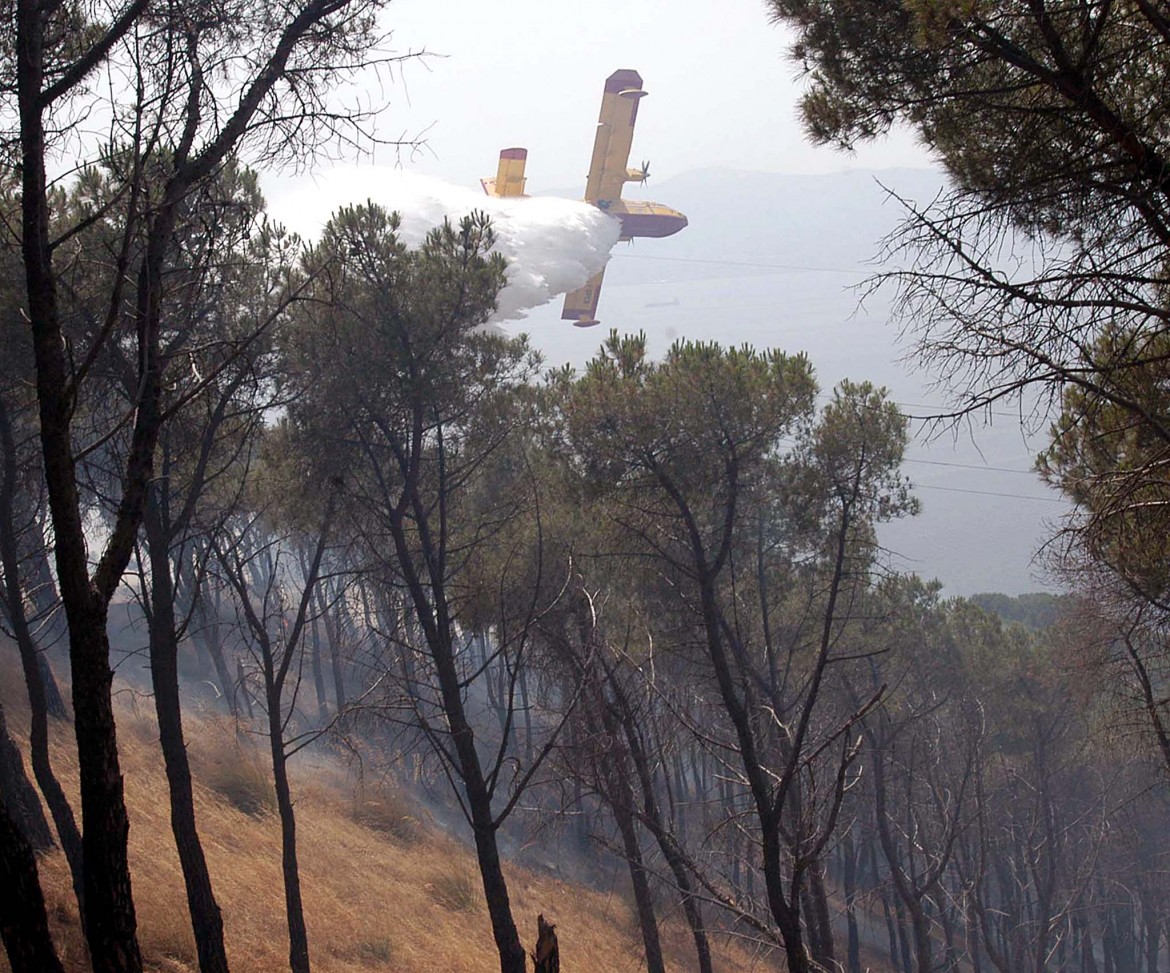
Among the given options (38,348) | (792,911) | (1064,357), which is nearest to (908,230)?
(1064,357)

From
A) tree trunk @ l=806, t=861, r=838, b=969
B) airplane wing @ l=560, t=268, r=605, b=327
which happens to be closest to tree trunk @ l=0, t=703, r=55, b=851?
tree trunk @ l=806, t=861, r=838, b=969

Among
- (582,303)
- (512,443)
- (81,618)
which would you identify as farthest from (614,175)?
(81,618)

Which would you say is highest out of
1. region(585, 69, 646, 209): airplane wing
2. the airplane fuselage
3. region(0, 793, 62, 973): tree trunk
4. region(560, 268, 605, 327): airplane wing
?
region(585, 69, 646, 209): airplane wing

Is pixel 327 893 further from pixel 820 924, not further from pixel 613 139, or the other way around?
pixel 613 139

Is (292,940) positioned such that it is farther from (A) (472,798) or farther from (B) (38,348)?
(B) (38,348)

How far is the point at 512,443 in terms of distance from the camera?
15.7 metres

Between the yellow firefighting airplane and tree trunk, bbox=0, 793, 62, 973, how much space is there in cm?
3633

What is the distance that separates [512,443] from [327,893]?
726cm

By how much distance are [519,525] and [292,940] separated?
6995 millimetres

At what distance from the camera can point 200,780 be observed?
62.6ft

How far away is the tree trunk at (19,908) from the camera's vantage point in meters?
3.94

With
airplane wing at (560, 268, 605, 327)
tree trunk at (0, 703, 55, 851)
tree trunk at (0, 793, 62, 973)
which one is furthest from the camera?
airplane wing at (560, 268, 605, 327)

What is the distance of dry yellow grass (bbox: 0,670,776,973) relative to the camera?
1145 centimetres

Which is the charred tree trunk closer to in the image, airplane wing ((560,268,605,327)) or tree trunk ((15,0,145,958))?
tree trunk ((15,0,145,958))
